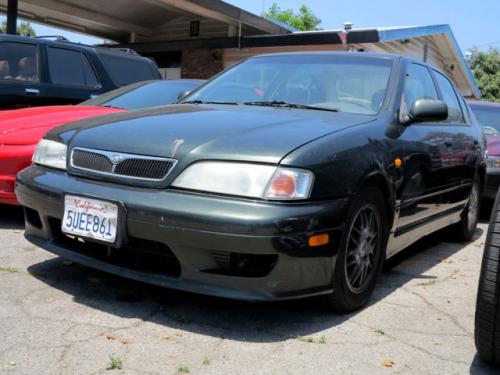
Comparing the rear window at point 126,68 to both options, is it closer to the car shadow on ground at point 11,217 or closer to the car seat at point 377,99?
the car shadow on ground at point 11,217

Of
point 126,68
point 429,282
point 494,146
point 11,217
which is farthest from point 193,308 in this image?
point 126,68

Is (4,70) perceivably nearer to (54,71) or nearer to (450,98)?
(54,71)

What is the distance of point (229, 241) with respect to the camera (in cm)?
258

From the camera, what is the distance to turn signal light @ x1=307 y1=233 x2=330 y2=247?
268 cm

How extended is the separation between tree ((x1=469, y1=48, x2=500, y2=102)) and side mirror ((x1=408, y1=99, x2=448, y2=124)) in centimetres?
3974

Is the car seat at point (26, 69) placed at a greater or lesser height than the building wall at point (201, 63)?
lesser

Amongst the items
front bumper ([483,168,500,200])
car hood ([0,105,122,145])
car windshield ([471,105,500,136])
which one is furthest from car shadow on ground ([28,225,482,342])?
car windshield ([471,105,500,136])

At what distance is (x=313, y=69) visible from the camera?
13.1ft

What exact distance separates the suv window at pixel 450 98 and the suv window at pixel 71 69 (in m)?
3.93

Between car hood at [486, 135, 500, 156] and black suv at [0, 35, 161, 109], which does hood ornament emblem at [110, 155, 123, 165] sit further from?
car hood at [486, 135, 500, 156]

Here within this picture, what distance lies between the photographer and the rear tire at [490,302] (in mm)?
2303

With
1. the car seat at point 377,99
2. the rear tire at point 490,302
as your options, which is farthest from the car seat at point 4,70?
the rear tire at point 490,302

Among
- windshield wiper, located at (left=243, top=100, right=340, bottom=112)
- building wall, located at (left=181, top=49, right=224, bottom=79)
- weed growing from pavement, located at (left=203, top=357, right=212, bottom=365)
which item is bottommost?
weed growing from pavement, located at (left=203, top=357, right=212, bottom=365)

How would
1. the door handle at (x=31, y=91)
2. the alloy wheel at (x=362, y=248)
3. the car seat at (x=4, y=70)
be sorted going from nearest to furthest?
1. the alloy wheel at (x=362, y=248)
2. the car seat at (x=4, y=70)
3. the door handle at (x=31, y=91)
